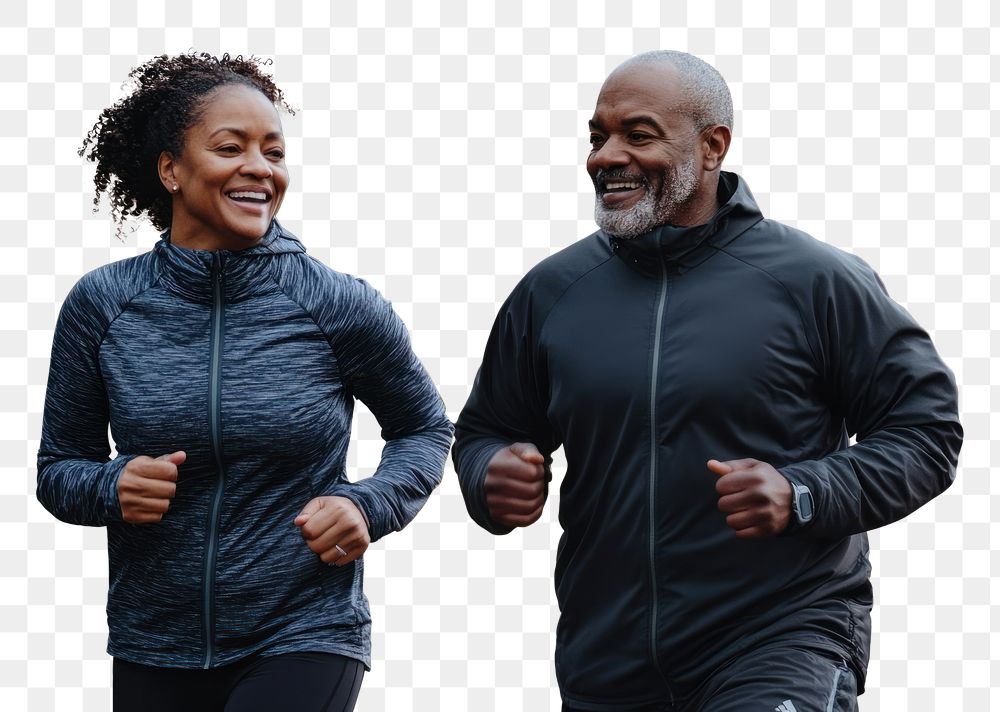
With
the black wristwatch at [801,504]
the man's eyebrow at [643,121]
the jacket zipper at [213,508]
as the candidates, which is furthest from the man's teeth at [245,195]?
the black wristwatch at [801,504]

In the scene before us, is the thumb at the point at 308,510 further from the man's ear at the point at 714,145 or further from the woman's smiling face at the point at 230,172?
the man's ear at the point at 714,145

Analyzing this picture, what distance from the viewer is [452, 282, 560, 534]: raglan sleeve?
554 centimetres

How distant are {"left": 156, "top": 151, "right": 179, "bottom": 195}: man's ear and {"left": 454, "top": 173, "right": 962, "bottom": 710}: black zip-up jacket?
1358 millimetres

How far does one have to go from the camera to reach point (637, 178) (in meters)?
5.39

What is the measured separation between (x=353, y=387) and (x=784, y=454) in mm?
1396

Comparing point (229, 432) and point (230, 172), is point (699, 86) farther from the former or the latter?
point (229, 432)

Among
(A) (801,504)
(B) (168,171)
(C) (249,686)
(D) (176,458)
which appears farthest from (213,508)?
(A) (801,504)

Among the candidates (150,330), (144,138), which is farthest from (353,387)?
(144,138)

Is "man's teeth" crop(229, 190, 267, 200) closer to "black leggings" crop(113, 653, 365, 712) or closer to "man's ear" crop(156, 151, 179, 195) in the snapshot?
"man's ear" crop(156, 151, 179, 195)

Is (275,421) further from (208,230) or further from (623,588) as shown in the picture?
(623,588)

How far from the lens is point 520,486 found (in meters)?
5.30

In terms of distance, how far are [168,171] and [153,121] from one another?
20cm

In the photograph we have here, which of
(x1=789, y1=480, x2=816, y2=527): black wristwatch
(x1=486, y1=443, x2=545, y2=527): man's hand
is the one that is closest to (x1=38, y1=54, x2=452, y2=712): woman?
(x1=486, y1=443, x2=545, y2=527): man's hand

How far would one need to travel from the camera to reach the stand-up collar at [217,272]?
5668 millimetres
